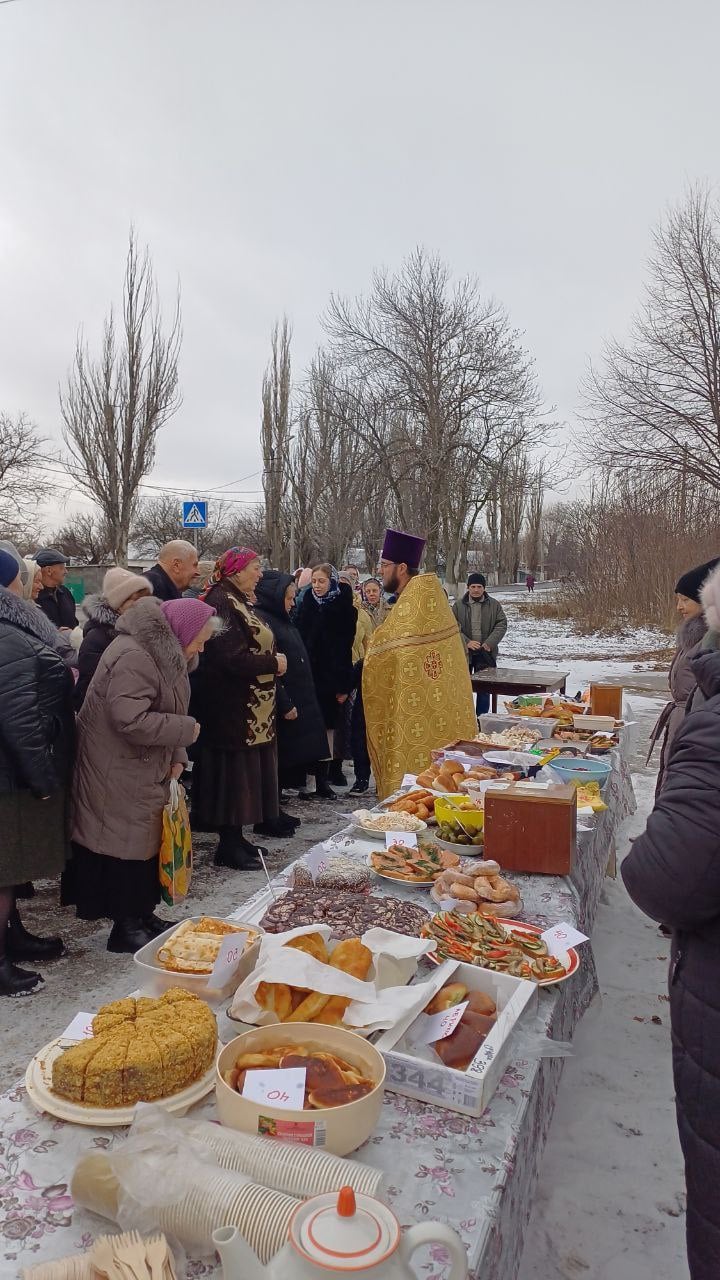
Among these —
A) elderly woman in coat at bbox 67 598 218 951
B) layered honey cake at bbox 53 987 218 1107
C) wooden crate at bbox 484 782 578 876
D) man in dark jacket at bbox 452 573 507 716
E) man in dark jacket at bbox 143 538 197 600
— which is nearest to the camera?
layered honey cake at bbox 53 987 218 1107

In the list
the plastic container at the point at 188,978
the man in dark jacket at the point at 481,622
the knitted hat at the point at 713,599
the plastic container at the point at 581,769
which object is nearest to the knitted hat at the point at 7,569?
the plastic container at the point at 188,978

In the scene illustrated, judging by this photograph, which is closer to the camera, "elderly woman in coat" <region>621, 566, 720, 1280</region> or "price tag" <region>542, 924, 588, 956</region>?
"elderly woman in coat" <region>621, 566, 720, 1280</region>

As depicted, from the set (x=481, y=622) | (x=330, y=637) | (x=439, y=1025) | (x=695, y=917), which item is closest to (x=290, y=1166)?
(x=439, y=1025)

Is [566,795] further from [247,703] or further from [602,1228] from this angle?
[247,703]

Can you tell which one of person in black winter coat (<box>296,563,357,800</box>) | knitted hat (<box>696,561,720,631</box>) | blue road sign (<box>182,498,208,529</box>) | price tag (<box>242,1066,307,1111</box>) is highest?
blue road sign (<box>182,498,208,529</box>)

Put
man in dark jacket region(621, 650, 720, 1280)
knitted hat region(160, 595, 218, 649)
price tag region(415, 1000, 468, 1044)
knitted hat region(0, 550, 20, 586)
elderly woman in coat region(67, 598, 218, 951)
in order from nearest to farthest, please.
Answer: man in dark jacket region(621, 650, 720, 1280)
price tag region(415, 1000, 468, 1044)
knitted hat region(0, 550, 20, 586)
elderly woman in coat region(67, 598, 218, 951)
knitted hat region(160, 595, 218, 649)

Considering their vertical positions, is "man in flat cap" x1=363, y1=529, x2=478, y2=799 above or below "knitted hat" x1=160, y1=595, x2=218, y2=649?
below

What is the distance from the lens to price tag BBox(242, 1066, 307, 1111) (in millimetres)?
1229

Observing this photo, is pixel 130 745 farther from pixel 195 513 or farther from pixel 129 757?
pixel 195 513

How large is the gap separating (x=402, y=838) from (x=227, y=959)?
1.16 meters

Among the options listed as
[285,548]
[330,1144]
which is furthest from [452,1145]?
[285,548]

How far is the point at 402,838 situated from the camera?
8.82ft

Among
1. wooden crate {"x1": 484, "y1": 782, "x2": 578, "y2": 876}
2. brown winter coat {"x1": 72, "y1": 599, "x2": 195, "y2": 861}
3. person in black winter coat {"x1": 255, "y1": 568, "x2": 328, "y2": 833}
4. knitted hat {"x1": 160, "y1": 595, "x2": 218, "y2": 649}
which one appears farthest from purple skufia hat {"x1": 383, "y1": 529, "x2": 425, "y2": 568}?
wooden crate {"x1": 484, "y1": 782, "x2": 578, "y2": 876}

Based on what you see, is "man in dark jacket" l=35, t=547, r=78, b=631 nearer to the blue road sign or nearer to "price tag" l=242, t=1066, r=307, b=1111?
the blue road sign
